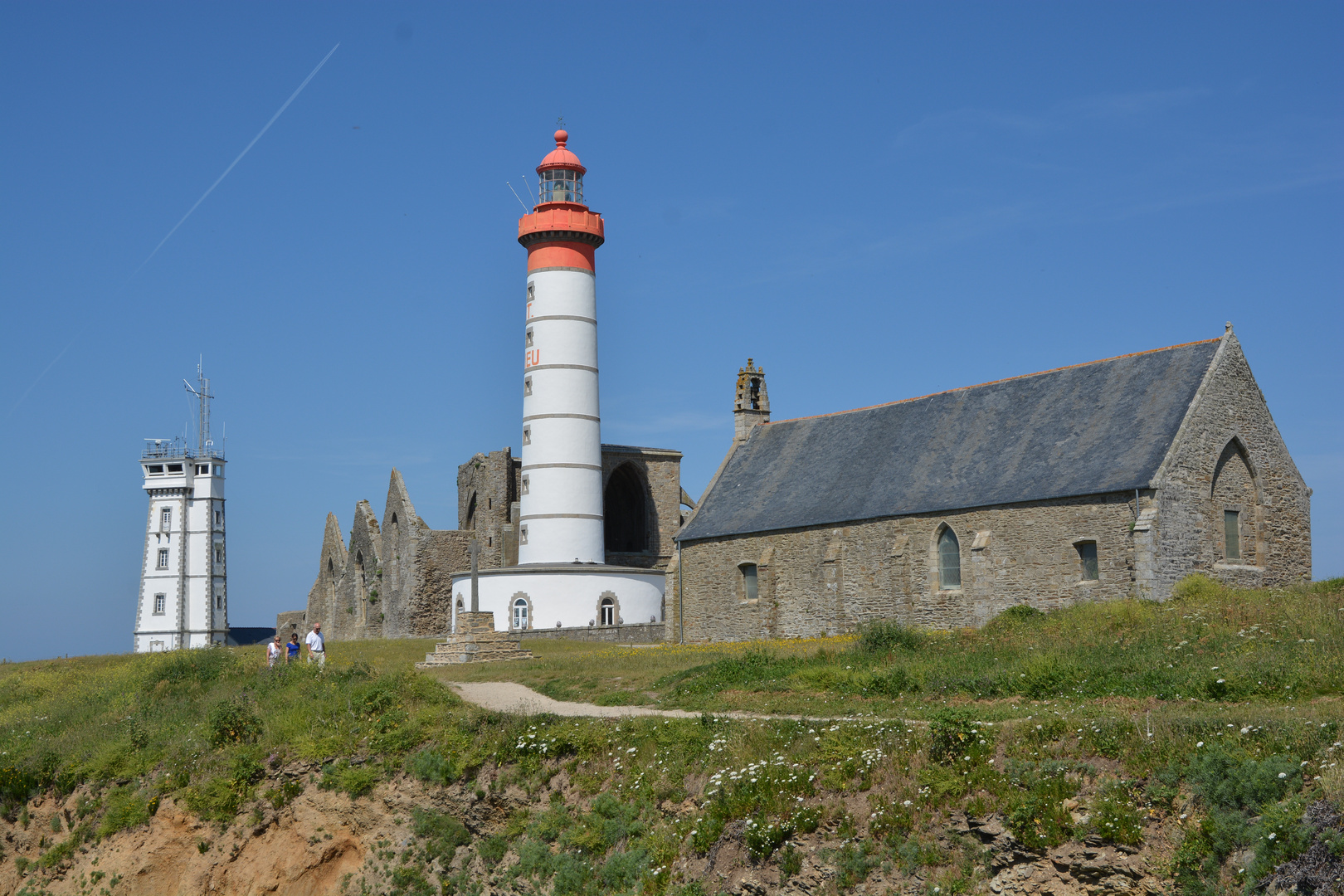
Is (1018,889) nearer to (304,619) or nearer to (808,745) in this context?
(808,745)

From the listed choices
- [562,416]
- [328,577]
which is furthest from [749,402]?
[328,577]

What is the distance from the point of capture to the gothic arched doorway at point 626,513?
164 ft

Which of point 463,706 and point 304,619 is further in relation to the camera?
point 304,619

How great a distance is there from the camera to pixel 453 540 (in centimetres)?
4822

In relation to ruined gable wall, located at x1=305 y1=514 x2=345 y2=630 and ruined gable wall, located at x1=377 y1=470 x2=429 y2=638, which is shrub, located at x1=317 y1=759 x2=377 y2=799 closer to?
ruined gable wall, located at x1=377 y1=470 x2=429 y2=638

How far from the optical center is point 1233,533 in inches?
1141

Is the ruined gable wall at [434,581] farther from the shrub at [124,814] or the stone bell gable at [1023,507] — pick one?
the shrub at [124,814]

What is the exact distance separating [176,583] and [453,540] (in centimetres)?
2222

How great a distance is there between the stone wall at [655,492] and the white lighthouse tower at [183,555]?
25319 mm

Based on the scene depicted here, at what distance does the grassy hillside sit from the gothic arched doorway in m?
25.4

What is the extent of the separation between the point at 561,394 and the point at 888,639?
22422mm

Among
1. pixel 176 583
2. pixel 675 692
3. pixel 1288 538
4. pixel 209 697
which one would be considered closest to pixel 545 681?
pixel 675 692

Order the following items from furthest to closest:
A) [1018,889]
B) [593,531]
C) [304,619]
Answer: [304,619]
[593,531]
[1018,889]

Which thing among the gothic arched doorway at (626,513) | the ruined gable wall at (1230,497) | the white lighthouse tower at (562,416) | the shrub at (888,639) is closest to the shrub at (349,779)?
the shrub at (888,639)
